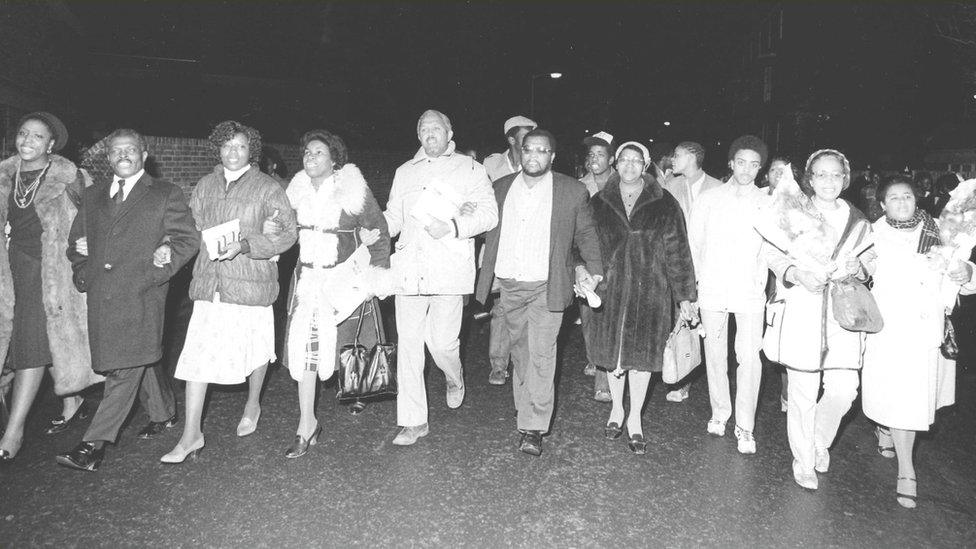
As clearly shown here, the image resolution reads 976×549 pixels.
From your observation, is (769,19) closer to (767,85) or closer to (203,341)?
(767,85)

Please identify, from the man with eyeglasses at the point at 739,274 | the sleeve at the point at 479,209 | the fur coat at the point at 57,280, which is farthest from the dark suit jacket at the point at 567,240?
the fur coat at the point at 57,280

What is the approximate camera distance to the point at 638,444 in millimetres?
4441

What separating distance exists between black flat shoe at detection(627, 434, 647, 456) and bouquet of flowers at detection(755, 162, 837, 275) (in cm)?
154

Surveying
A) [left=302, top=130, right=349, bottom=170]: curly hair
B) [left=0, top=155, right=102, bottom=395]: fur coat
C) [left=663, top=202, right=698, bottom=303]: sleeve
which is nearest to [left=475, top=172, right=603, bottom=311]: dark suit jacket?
[left=663, top=202, right=698, bottom=303]: sleeve

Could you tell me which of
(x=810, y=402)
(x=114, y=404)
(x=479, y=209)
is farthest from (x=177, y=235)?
(x=810, y=402)

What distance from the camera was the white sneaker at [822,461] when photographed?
4199 millimetres

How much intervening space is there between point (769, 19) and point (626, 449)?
1607 inches

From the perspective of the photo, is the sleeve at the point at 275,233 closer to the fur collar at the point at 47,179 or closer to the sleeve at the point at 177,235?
the sleeve at the point at 177,235

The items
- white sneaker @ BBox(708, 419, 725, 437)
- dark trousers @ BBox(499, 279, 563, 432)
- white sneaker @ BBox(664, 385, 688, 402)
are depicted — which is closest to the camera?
dark trousers @ BBox(499, 279, 563, 432)

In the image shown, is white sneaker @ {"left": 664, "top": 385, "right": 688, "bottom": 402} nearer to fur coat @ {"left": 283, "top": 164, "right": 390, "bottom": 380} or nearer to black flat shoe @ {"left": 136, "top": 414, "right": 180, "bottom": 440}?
fur coat @ {"left": 283, "top": 164, "right": 390, "bottom": 380}

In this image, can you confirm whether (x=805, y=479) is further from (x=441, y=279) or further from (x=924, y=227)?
(x=441, y=279)

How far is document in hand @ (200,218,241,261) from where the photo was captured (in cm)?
390

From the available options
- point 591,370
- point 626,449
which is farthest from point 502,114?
point 626,449

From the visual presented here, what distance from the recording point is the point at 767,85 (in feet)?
127
